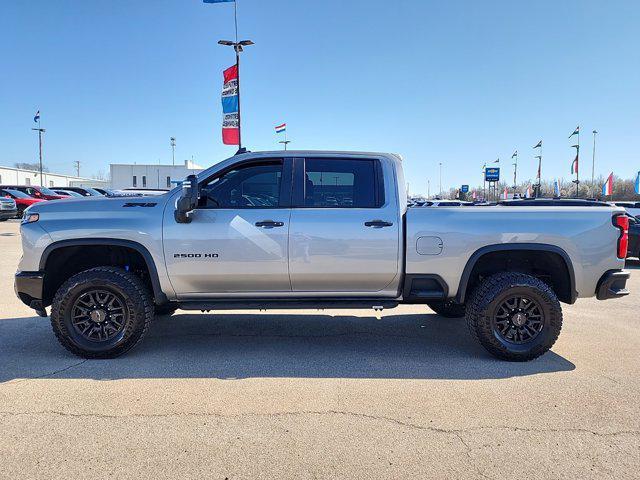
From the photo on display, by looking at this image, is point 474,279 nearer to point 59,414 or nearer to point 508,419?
point 508,419

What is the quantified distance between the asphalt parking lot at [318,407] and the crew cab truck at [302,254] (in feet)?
1.41

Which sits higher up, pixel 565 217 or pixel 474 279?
pixel 565 217

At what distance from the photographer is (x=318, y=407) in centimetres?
339

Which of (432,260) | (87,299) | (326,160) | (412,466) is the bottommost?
(412,466)

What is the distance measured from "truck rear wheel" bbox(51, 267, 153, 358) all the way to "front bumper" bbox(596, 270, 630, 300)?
4392 millimetres

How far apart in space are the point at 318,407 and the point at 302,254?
4.76 ft

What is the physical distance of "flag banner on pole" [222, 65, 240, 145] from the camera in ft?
50.9

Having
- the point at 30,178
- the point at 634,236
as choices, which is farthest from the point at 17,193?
the point at 30,178

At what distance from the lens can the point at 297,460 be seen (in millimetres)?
2707

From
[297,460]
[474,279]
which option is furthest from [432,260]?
[297,460]

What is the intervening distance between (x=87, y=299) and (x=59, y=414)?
1327mm

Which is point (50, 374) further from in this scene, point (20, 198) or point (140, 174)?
point (140, 174)

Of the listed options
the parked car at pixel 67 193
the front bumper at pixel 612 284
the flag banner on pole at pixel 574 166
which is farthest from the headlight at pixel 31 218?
the flag banner on pole at pixel 574 166

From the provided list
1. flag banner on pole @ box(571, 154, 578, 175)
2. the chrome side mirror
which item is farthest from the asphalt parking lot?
flag banner on pole @ box(571, 154, 578, 175)
